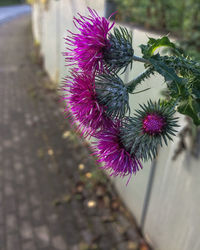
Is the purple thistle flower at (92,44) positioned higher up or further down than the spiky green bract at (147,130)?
higher up

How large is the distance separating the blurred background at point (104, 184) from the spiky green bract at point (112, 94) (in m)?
0.56

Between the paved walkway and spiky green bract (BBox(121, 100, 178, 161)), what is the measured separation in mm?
3009

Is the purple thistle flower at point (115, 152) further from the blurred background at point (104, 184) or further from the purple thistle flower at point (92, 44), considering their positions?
the blurred background at point (104, 184)

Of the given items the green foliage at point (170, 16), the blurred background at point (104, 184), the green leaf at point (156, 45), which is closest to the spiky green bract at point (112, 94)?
the green leaf at point (156, 45)

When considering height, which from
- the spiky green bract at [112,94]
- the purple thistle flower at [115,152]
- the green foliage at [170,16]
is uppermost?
the spiky green bract at [112,94]

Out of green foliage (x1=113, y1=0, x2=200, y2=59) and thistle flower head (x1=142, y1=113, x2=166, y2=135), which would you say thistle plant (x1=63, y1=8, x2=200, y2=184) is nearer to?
thistle flower head (x1=142, y1=113, x2=166, y2=135)

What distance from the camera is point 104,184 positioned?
4738 millimetres

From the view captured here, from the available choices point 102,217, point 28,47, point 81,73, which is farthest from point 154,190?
point 28,47

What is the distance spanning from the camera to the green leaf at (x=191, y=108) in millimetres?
1002

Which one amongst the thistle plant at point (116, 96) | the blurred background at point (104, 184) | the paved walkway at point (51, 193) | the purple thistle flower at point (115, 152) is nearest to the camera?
the thistle plant at point (116, 96)

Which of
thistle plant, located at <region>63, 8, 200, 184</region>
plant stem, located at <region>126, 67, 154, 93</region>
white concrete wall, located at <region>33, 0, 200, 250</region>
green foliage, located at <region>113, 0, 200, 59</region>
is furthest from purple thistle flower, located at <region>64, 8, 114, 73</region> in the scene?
green foliage, located at <region>113, 0, 200, 59</region>

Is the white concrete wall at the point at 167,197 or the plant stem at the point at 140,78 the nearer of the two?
the plant stem at the point at 140,78

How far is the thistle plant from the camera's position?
102 cm

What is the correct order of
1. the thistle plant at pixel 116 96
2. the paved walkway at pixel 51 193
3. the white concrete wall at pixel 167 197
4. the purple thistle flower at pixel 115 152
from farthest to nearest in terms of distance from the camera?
1. the paved walkway at pixel 51 193
2. the white concrete wall at pixel 167 197
3. the purple thistle flower at pixel 115 152
4. the thistle plant at pixel 116 96
